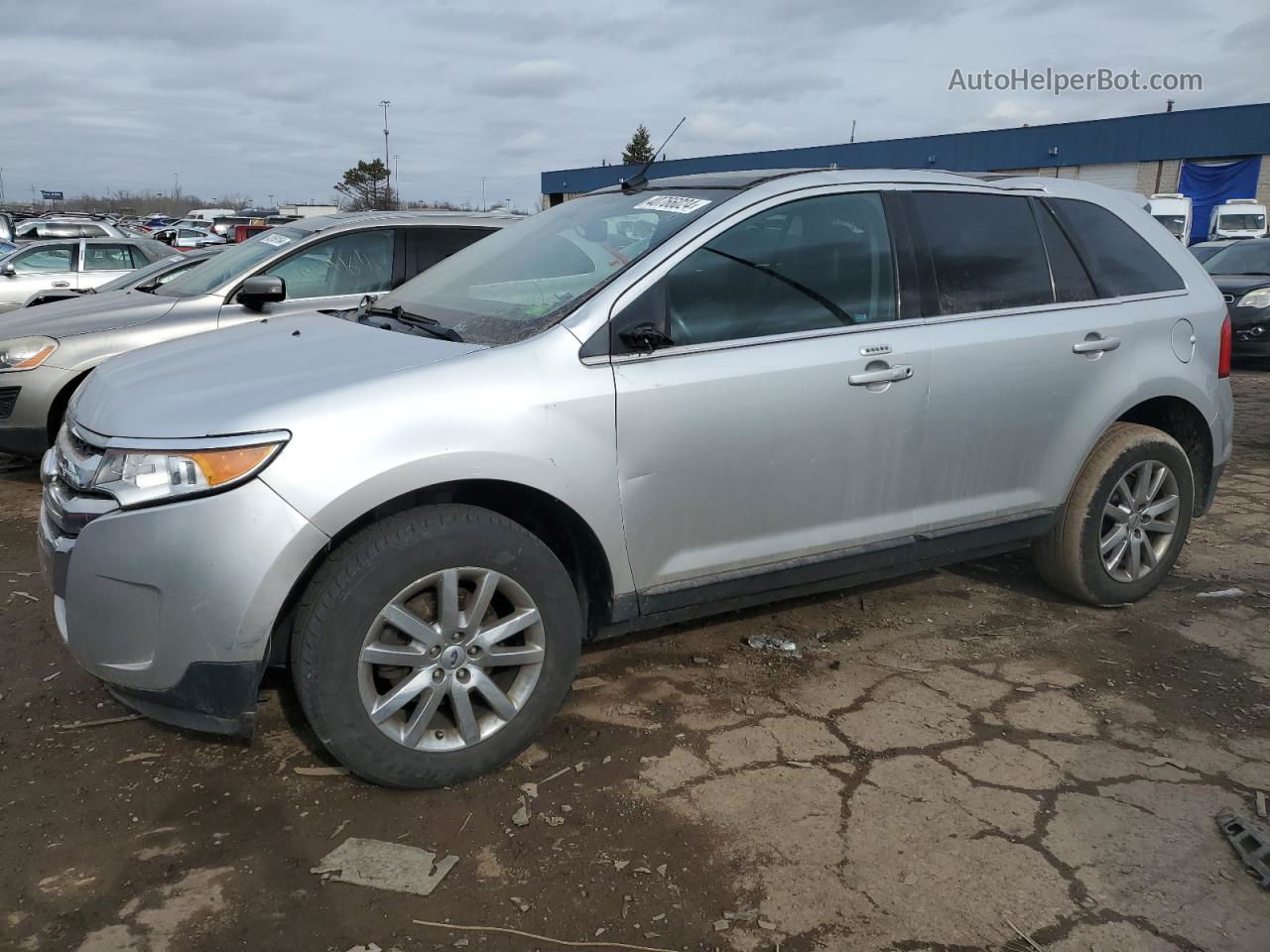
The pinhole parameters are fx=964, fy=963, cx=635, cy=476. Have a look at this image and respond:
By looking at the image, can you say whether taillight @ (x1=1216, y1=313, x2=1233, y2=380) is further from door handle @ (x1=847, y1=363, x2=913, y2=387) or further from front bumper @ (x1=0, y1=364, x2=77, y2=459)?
front bumper @ (x1=0, y1=364, x2=77, y2=459)

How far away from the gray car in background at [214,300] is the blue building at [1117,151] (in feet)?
70.4

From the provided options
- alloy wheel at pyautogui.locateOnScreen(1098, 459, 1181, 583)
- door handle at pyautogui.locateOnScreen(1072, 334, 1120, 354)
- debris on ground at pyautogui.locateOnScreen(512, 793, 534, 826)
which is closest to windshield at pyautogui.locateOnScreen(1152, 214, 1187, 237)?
alloy wheel at pyautogui.locateOnScreen(1098, 459, 1181, 583)

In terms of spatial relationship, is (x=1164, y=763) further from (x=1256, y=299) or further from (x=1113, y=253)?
(x=1256, y=299)

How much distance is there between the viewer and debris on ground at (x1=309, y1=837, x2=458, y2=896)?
2430mm

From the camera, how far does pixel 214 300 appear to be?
6.16 meters

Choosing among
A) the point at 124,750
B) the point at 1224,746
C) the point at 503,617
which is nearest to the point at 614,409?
the point at 503,617

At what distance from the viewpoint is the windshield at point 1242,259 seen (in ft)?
39.4

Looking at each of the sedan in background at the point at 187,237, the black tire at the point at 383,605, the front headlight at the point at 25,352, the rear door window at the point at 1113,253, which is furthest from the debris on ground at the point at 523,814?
the sedan in background at the point at 187,237

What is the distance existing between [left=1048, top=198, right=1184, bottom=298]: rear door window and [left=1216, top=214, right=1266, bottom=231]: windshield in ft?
87.5

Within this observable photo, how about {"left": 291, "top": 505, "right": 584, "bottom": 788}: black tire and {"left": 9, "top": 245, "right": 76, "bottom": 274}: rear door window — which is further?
{"left": 9, "top": 245, "right": 76, "bottom": 274}: rear door window

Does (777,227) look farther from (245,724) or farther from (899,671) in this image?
(245,724)

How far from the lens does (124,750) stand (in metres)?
3.05

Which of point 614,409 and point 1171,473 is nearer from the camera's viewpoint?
point 614,409

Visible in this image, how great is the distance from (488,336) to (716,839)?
5.34ft
